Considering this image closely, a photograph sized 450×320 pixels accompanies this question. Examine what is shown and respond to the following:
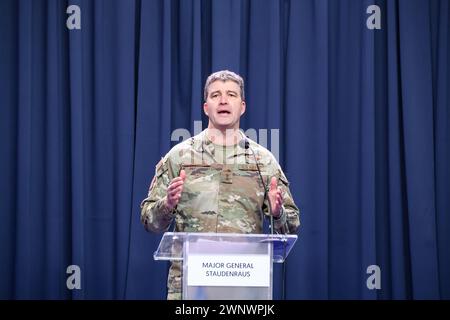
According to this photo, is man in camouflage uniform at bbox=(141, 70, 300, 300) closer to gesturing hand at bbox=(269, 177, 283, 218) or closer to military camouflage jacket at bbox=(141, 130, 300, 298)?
military camouflage jacket at bbox=(141, 130, 300, 298)

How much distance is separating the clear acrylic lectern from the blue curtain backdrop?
1779 mm

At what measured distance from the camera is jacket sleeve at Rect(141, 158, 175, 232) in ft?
7.59

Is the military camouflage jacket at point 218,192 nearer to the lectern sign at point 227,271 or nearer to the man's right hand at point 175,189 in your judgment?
the man's right hand at point 175,189

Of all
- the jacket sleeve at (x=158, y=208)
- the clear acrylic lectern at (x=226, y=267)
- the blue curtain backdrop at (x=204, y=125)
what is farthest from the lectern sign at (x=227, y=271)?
the blue curtain backdrop at (x=204, y=125)

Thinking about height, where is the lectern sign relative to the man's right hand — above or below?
below

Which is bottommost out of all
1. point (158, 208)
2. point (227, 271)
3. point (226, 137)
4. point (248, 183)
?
point (227, 271)

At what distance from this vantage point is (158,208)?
2.31 metres

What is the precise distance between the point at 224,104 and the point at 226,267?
0.90 m

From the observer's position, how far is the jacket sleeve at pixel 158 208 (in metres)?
2.31

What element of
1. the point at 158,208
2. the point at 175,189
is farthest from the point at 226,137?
the point at 175,189

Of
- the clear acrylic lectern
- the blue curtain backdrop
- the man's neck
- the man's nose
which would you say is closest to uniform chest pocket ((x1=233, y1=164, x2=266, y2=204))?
the man's neck

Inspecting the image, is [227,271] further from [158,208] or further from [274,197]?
[158,208]
